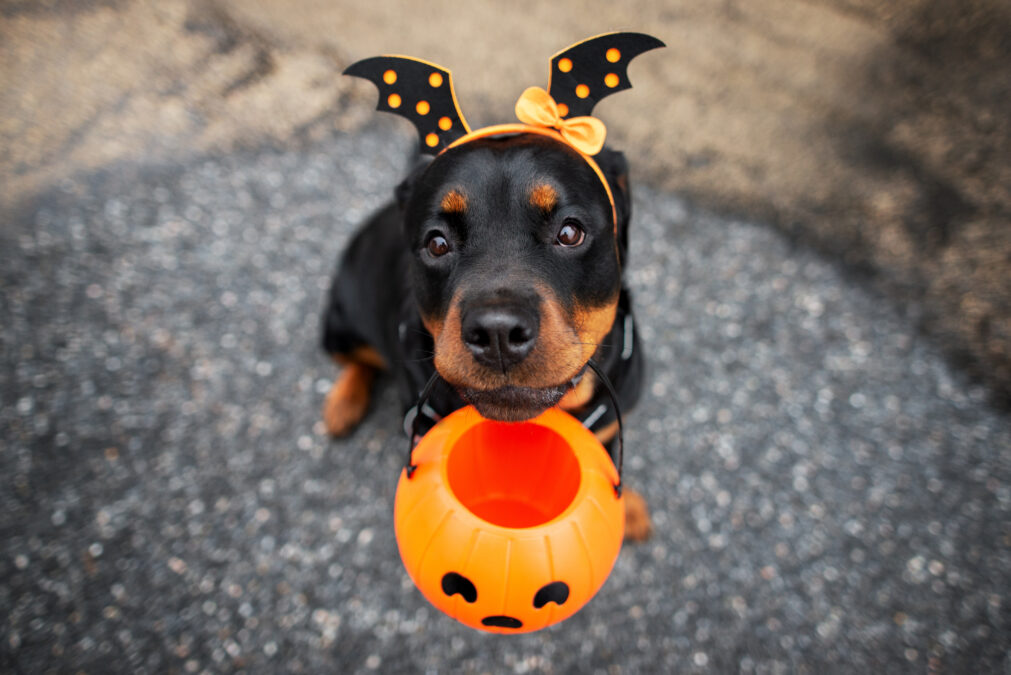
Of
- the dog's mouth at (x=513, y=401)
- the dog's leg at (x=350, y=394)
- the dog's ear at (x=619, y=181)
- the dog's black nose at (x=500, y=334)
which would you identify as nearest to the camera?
the dog's black nose at (x=500, y=334)

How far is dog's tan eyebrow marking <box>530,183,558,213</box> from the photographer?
1.65 metres

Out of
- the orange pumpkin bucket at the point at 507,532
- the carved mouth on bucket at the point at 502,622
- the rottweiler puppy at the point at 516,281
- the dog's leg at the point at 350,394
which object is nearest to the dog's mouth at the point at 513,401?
the rottweiler puppy at the point at 516,281

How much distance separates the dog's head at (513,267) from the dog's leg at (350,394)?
1.12 m

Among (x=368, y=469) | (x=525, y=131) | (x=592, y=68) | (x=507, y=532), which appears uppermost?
(x=592, y=68)

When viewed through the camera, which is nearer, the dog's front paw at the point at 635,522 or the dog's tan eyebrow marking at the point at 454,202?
the dog's tan eyebrow marking at the point at 454,202

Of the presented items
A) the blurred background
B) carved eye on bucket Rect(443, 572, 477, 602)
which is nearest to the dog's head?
carved eye on bucket Rect(443, 572, 477, 602)

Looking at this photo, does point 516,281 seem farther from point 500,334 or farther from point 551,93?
point 551,93

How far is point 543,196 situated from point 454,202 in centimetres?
24

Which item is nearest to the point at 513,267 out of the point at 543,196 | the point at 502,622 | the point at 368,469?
the point at 543,196

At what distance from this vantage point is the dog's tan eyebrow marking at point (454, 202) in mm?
1672

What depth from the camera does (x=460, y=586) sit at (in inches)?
58.9

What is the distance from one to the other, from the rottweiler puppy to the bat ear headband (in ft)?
0.16

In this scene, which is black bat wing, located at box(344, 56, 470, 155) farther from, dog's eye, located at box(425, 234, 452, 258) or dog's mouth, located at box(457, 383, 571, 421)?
dog's mouth, located at box(457, 383, 571, 421)

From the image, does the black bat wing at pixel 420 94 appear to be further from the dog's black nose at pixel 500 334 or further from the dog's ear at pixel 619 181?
the dog's black nose at pixel 500 334
